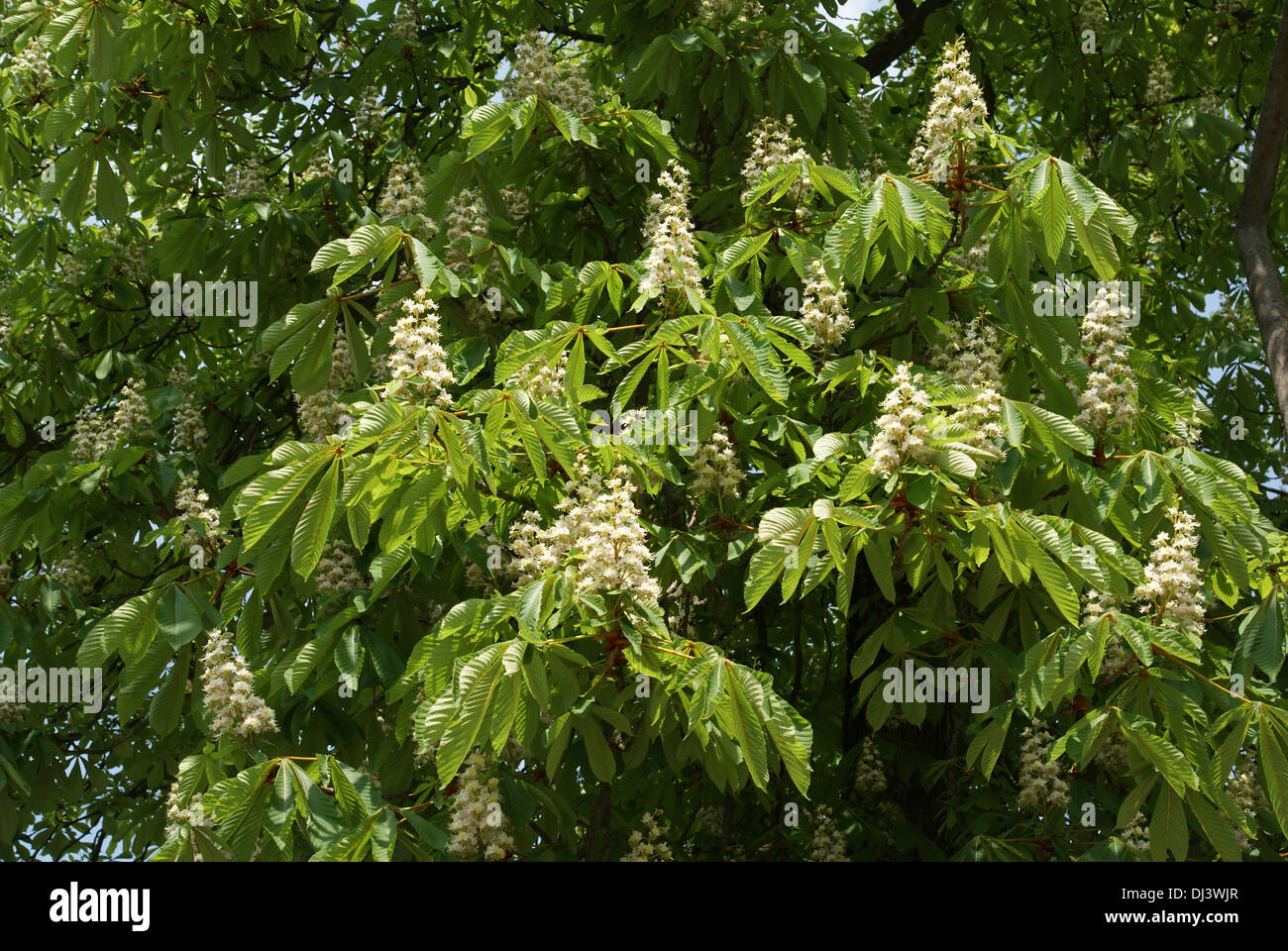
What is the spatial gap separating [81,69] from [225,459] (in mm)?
2069

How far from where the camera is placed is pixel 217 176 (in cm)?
598

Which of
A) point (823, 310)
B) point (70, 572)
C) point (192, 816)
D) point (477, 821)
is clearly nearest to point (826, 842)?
point (477, 821)

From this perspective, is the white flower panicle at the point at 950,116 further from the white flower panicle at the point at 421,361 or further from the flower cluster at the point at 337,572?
the flower cluster at the point at 337,572

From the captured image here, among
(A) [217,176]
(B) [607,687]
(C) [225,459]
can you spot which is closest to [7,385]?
(C) [225,459]

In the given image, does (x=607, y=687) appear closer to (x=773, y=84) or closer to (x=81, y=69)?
(x=773, y=84)

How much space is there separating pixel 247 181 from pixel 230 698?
317 centimetres

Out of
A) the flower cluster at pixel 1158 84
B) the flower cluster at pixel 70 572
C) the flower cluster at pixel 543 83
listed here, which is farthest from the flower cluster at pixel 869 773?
the flower cluster at pixel 1158 84

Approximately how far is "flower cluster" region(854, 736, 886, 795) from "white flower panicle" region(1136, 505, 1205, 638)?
6.30 feet

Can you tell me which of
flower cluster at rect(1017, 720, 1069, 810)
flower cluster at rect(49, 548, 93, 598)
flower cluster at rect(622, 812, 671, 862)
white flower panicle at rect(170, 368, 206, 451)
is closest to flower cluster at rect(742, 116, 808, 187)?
flower cluster at rect(1017, 720, 1069, 810)

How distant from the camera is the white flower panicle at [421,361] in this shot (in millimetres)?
3717

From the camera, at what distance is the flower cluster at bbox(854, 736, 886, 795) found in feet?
18.2

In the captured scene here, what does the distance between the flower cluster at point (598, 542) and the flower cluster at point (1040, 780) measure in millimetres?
1868
